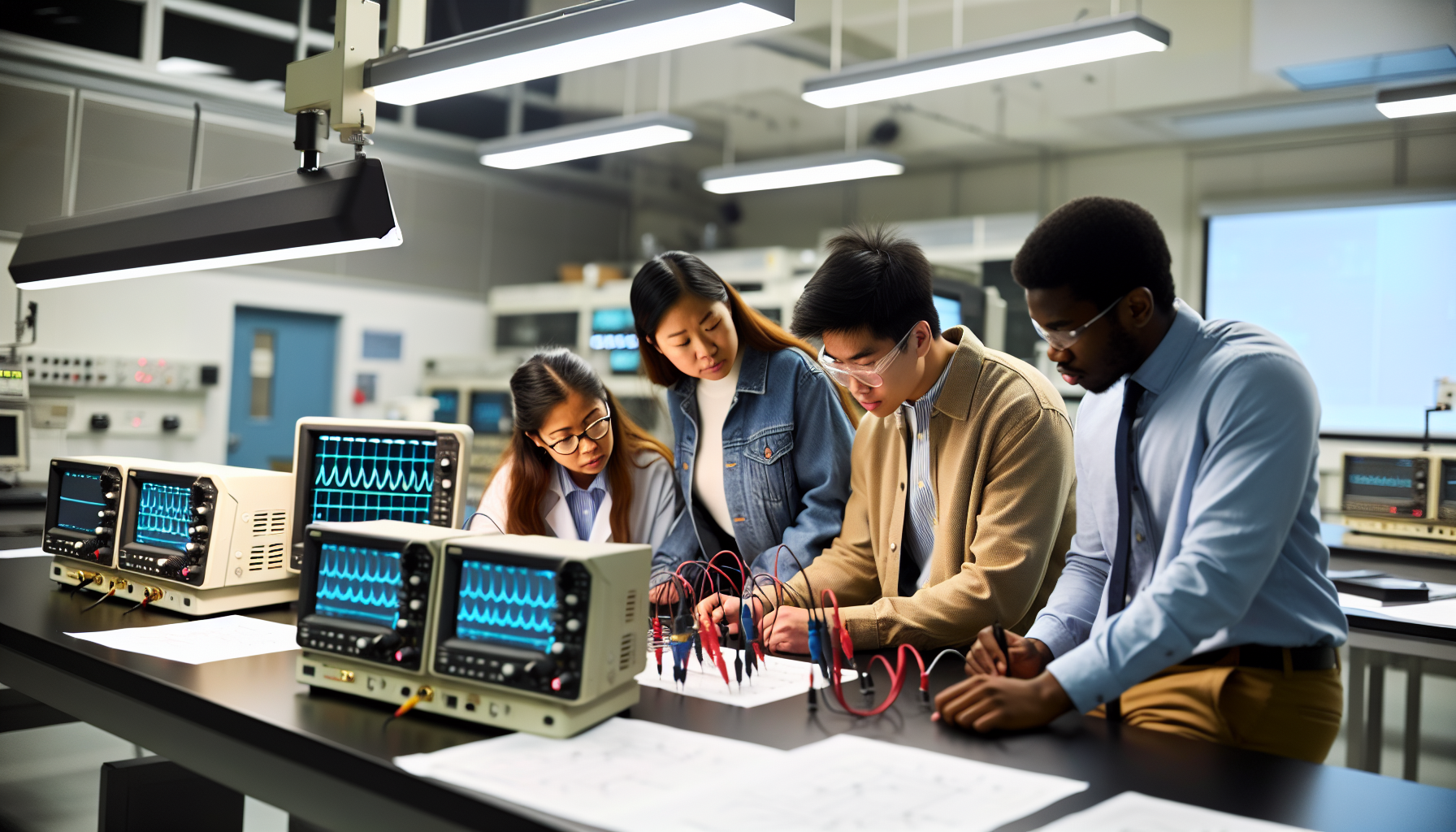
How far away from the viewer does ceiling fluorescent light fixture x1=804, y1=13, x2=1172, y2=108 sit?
3.06 meters

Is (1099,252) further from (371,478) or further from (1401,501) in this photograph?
(1401,501)

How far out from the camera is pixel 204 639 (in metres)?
1.94

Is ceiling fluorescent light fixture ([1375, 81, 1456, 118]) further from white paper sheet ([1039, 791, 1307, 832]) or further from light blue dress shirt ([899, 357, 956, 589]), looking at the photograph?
white paper sheet ([1039, 791, 1307, 832])

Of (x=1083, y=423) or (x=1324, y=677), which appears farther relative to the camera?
(x=1083, y=423)

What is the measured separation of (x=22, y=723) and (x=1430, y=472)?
538cm

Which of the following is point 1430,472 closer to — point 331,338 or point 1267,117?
point 1267,117

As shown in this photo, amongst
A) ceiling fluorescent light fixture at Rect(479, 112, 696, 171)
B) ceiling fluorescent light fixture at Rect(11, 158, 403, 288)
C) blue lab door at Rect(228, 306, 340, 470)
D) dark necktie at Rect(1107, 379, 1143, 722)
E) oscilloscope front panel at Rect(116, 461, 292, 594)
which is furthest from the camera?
blue lab door at Rect(228, 306, 340, 470)

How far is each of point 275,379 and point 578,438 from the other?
16.2ft

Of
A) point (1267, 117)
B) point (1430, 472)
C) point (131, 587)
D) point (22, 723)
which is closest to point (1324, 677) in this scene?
point (131, 587)

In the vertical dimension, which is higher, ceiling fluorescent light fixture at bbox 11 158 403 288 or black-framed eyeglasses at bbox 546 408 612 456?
ceiling fluorescent light fixture at bbox 11 158 403 288

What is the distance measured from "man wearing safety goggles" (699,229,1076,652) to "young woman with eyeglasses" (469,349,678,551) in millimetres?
491

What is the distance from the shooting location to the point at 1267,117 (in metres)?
5.83

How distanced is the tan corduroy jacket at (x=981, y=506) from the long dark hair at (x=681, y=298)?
44 centimetres

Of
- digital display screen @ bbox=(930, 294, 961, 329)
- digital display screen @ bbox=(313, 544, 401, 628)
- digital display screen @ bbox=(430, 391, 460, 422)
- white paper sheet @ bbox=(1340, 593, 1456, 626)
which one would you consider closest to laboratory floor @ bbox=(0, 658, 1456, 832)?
white paper sheet @ bbox=(1340, 593, 1456, 626)
